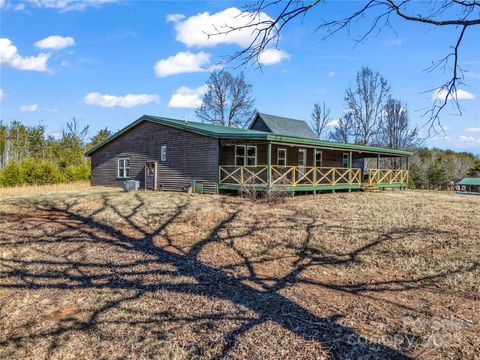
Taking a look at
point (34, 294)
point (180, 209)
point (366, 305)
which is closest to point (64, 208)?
point (180, 209)

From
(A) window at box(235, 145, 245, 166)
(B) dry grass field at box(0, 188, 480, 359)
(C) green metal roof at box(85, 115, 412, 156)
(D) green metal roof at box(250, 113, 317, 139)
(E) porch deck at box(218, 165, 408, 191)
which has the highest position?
(D) green metal roof at box(250, 113, 317, 139)

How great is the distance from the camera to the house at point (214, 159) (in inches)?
674

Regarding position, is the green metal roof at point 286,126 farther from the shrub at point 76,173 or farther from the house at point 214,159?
the shrub at point 76,173

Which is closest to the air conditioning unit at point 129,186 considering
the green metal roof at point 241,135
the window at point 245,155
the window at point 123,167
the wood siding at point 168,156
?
the wood siding at point 168,156

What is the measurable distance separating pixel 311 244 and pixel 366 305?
3.32m

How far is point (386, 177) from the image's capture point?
2434cm

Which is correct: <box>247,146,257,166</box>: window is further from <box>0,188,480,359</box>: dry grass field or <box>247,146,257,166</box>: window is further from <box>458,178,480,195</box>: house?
<box>458,178,480,195</box>: house

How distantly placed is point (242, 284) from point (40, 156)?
161 ft

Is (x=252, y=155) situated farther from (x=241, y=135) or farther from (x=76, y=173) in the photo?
(x=76, y=173)

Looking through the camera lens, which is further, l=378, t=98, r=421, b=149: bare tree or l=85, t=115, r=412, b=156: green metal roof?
l=378, t=98, r=421, b=149: bare tree

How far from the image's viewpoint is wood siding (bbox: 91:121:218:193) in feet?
58.6

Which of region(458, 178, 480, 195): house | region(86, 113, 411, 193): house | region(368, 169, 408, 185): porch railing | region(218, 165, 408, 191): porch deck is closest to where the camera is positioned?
region(218, 165, 408, 191): porch deck

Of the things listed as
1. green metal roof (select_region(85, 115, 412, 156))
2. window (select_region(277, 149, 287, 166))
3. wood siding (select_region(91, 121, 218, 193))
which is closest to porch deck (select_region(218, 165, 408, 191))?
window (select_region(277, 149, 287, 166))

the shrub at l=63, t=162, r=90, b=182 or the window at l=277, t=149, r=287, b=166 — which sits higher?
the window at l=277, t=149, r=287, b=166
